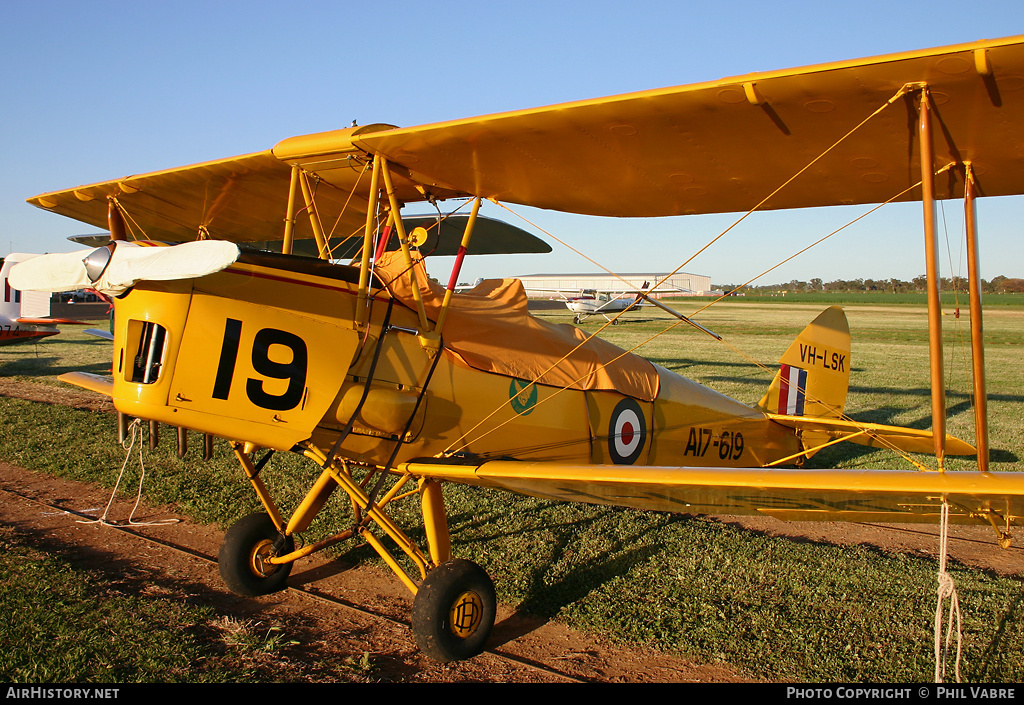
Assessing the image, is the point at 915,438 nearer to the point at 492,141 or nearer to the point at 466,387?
the point at 466,387

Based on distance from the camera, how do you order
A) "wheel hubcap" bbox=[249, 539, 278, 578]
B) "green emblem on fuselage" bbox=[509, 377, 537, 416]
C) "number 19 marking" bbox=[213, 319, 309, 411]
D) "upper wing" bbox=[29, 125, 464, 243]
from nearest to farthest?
"number 19 marking" bbox=[213, 319, 309, 411] → "upper wing" bbox=[29, 125, 464, 243] → "green emblem on fuselage" bbox=[509, 377, 537, 416] → "wheel hubcap" bbox=[249, 539, 278, 578]

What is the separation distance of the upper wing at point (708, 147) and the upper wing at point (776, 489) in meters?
1.48

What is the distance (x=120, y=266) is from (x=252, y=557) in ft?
7.03

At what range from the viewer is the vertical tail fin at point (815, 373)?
6.41m

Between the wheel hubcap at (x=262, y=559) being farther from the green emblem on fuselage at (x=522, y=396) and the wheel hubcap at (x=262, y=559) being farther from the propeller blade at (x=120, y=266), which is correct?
the propeller blade at (x=120, y=266)

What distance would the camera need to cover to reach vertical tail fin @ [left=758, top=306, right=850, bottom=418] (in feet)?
21.0

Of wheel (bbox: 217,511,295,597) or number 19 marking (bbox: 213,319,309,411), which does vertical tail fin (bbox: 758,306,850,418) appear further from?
A: number 19 marking (bbox: 213,319,309,411)

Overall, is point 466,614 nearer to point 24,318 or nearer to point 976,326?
point 976,326

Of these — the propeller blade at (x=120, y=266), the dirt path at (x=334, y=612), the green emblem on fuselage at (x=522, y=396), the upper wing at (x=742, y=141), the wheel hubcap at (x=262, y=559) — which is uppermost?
the upper wing at (x=742, y=141)

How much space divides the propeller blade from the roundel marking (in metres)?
2.85

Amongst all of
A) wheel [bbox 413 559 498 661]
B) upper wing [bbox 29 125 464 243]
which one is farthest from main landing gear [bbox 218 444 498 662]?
upper wing [bbox 29 125 464 243]

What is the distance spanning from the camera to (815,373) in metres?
6.72

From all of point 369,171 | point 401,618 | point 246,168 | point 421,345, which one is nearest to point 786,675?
point 401,618

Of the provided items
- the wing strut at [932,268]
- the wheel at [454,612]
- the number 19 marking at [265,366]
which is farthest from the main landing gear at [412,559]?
the wing strut at [932,268]
